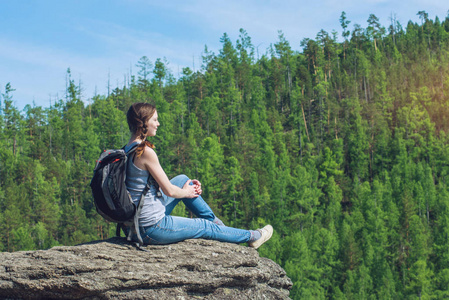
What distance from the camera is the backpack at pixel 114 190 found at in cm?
514

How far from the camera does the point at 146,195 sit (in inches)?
213

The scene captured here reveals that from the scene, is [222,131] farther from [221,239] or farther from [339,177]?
[221,239]

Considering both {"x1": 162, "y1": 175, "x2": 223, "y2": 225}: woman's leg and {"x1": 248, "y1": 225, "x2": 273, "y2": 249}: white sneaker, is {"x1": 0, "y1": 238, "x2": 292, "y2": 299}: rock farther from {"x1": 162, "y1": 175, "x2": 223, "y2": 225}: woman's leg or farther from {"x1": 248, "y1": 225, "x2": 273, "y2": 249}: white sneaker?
{"x1": 162, "y1": 175, "x2": 223, "y2": 225}: woman's leg

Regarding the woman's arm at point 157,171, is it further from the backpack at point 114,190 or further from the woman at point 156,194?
the backpack at point 114,190

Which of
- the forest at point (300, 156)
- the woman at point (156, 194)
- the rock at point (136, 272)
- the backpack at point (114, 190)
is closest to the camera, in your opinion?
the rock at point (136, 272)

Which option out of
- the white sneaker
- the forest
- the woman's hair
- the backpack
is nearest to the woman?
the woman's hair

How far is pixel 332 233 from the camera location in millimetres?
55438

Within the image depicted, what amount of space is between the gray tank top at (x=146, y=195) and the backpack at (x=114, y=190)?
0.08m

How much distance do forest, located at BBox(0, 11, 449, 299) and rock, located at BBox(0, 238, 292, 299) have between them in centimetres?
4157

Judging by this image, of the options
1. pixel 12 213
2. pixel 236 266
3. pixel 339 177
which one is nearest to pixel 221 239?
pixel 236 266

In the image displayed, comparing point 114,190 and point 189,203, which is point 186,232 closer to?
point 189,203

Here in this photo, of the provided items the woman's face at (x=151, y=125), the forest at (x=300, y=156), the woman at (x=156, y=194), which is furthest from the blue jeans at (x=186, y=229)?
the forest at (x=300, y=156)

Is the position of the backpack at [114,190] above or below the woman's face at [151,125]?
below

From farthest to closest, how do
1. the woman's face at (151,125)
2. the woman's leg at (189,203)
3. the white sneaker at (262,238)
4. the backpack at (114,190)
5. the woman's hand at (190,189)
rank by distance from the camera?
the white sneaker at (262,238) → the woman's leg at (189,203) → the woman's hand at (190,189) → the woman's face at (151,125) → the backpack at (114,190)
